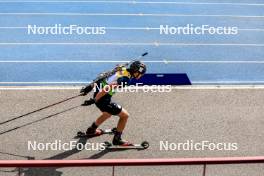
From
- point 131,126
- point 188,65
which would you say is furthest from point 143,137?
point 188,65

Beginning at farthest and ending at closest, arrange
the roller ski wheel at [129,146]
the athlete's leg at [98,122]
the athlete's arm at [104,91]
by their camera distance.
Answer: the athlete's leg at [98,122], the roller ski wheel at [129,146], the athlete's arm at [104,91]

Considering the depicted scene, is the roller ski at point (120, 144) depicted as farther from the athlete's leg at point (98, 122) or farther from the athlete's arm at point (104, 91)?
the athlete's arm at point (104, 91)

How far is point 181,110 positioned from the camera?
A: 11.0 meters

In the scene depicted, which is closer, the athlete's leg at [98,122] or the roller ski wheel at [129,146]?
the roller ski wheel at [129,146]

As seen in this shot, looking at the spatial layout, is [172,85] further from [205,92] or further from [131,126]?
[131,126]

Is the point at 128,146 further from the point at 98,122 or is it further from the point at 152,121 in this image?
the point at 152,121

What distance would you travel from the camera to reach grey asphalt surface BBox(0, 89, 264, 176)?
9297 mm

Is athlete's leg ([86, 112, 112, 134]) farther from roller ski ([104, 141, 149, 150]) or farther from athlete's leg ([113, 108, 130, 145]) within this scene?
roller ski ([104, 141, 149, 150])

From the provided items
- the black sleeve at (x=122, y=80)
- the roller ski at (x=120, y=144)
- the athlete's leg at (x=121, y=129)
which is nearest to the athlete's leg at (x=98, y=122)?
the athlete's leg at (x=121, y=129)

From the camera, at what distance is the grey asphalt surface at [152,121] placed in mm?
9297

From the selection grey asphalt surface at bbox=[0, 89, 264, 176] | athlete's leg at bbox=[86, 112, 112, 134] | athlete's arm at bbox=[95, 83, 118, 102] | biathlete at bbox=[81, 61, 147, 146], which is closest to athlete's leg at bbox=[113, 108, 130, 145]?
biathlete at bbox=[81, 61, 147, 146]

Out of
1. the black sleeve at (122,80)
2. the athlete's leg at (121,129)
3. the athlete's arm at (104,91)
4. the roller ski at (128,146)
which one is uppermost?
the black sleeve at (122,80)

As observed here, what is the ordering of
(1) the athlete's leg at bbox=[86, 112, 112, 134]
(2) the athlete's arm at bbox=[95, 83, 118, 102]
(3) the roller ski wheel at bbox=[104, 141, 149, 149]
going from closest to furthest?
(2) the athlete's arm at bbox=[95, 83, 118, 102] < (3) the roller ski wheel at bbox=[104, 141, 149, 149] < (1) the athlete's leg at bbox=[86, 112, 112, 134]

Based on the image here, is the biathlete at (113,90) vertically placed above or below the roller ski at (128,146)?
above
